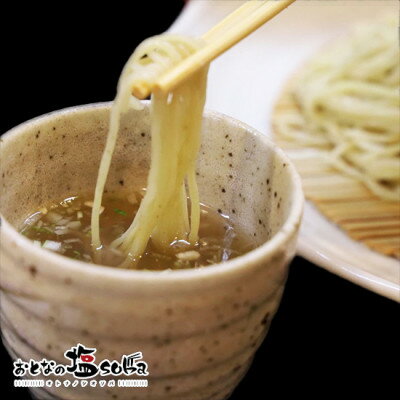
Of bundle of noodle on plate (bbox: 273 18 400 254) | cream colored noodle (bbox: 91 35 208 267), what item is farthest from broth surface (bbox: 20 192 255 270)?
bundle of noodle on plate (bbox: 273 18 400 254)

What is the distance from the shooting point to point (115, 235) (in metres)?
1.44

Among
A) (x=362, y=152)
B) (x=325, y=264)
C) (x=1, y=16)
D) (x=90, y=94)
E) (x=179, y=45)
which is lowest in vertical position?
(x=362, y=152)

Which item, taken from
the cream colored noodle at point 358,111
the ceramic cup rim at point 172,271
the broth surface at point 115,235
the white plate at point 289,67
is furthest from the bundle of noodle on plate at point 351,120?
the ceramic cup rim at point 172,271

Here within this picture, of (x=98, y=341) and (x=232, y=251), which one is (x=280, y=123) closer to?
(x=232, y=251)

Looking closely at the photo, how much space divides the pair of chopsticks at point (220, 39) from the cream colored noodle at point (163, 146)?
1.1 inches

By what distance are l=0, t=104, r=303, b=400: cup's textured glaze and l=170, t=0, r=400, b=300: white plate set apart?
54 cm

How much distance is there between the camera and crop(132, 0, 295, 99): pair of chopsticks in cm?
116

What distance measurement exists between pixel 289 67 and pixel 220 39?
2.24 metres

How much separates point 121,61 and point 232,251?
6.80 feet

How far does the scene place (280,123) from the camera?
2.90 metres

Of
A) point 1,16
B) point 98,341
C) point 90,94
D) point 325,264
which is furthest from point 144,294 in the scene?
point 1,16

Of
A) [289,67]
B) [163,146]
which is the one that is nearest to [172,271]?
[163,146]

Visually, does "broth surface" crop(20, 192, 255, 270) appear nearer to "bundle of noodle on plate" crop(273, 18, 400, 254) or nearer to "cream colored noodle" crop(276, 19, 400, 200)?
"bundle of noodle on plate" crop(273, 18, 400, 254)

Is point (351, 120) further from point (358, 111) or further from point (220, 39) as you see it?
point (220, 39)
